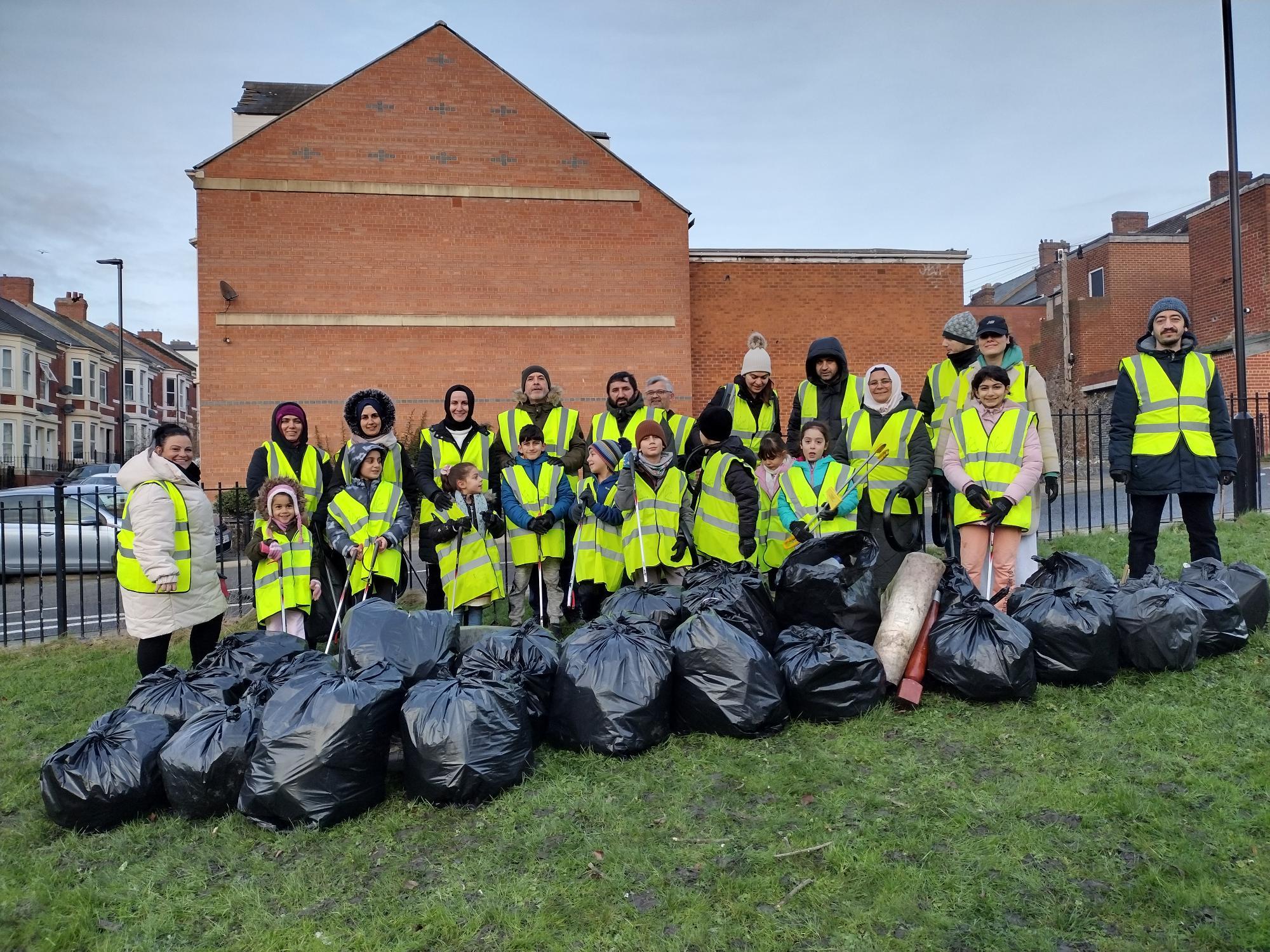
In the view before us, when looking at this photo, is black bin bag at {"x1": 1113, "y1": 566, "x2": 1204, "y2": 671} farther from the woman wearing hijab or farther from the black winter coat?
the woman wearing hijab

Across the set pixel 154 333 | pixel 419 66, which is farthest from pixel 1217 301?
pixel 154 333

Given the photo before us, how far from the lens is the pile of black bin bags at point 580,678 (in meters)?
3.21

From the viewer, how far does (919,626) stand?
13.6 ft

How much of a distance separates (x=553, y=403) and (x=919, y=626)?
2.83 metres

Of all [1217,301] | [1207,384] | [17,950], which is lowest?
[17,950]

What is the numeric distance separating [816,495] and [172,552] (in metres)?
3.64

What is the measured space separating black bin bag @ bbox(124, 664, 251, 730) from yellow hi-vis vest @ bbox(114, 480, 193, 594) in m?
0.71

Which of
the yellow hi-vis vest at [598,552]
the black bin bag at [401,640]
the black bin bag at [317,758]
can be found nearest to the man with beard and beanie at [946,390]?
the yellow hi-vis vest at [598,552]

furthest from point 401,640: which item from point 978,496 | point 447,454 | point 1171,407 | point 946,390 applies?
point 1171,407

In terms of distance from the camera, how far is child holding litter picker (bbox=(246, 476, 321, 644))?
5020mm

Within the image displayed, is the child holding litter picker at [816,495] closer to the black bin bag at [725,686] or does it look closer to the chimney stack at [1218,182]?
the black bin bag at [725,686]

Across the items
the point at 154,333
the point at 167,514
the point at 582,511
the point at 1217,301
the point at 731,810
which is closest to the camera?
the point at 731,810

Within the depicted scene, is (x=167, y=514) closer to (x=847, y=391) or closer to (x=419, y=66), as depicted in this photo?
(x=847, y=391)

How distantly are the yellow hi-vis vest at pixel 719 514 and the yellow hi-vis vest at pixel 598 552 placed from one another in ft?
1.80
